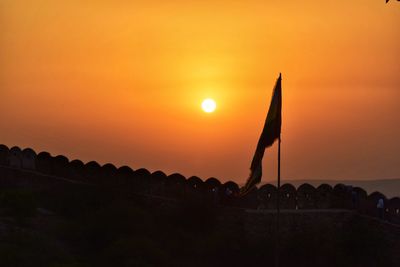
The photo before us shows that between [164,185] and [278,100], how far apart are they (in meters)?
9.85

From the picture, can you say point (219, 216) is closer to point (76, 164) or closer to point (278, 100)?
point (76, 164)

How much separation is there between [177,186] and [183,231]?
184 cm

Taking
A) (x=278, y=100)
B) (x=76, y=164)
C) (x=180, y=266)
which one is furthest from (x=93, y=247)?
(x=278, y=100)

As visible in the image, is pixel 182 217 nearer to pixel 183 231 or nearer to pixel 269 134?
pixel 183 231

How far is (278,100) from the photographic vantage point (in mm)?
27797

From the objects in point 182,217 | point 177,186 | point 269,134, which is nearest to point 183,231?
point 182,217

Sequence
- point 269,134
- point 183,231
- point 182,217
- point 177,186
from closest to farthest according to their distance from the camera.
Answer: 1. point 269,134
2. point 183,231
3. point 182,217
4. point 177,186

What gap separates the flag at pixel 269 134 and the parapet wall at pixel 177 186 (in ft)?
27.2

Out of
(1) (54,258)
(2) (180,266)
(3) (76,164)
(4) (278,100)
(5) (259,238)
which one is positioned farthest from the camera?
(3) (76,164)

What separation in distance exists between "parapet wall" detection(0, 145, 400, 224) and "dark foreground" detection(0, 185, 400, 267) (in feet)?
1.10

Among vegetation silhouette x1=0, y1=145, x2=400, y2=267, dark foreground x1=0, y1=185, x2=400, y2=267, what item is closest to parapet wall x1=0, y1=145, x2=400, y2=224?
vegetation silhouette x1=0, y1=145, x2=400, y2=267

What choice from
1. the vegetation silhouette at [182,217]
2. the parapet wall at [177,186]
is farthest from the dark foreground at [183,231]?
the parapet wall at [177,186]

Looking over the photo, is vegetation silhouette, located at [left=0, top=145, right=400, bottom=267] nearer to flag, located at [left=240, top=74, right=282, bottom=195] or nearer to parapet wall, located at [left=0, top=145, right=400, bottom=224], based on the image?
parapet wall, located at [left=0, top=145, right=400, bottom=224]

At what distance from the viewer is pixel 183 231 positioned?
35.5 meters
